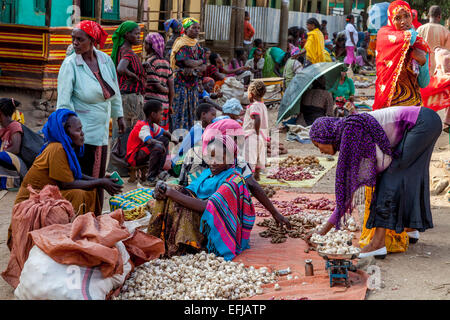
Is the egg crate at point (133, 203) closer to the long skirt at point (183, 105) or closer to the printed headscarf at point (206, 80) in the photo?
the long skirt at point (183, 105)

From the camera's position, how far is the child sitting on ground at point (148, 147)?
7324 millimetres

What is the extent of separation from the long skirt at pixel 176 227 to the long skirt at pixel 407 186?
4.55 ft

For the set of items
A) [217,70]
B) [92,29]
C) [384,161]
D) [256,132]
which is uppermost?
[92,29]

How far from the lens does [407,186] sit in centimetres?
471

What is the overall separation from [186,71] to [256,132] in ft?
5.34

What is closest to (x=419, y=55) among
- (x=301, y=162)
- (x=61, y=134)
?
(x=301, y=162)

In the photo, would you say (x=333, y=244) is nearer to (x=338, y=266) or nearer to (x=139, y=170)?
(x=338, y=266)

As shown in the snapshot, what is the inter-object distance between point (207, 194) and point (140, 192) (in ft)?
3.24

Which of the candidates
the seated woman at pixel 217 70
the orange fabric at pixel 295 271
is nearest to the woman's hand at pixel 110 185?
the orange fabric at pixel 295 271

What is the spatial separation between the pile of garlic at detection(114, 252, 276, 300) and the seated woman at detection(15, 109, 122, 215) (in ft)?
2.72

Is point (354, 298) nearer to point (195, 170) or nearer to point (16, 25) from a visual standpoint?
point (195, 170)

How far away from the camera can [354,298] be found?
13.0 ft
